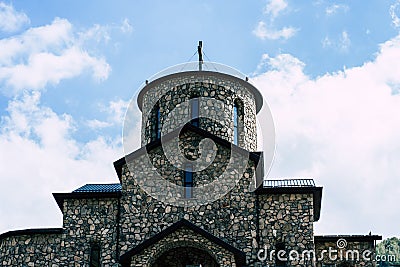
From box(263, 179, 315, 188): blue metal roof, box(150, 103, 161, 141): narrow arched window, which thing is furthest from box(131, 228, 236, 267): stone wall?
box(150, 103, 161, 141): narrow arched window

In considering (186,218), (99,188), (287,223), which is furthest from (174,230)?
(99,188)

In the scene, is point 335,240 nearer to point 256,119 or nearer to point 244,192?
point 244,192

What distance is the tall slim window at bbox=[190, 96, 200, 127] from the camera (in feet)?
66.6

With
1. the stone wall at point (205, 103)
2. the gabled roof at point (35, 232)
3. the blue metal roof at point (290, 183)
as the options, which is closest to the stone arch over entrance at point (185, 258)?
the blue metal roof at point (290, 183)

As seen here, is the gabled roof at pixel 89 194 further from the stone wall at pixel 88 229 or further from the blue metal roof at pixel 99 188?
the stone wall at pixel 88 229

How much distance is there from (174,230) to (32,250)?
4748 millimetres

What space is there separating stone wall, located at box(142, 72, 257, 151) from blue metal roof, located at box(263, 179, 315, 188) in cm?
246

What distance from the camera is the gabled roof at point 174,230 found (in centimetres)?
1567

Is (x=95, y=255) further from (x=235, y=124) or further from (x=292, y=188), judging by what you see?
(x=235, y=124)

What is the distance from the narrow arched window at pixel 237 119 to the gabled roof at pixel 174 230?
5.26 meters

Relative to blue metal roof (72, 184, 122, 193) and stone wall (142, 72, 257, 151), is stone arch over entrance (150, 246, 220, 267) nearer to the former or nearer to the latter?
blue metal roof (72, 184, 122, 193)

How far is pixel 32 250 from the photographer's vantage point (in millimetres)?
17625

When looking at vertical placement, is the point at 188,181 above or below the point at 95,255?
above

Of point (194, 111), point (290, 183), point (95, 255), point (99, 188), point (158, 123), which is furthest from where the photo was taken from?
point (158, 123)
